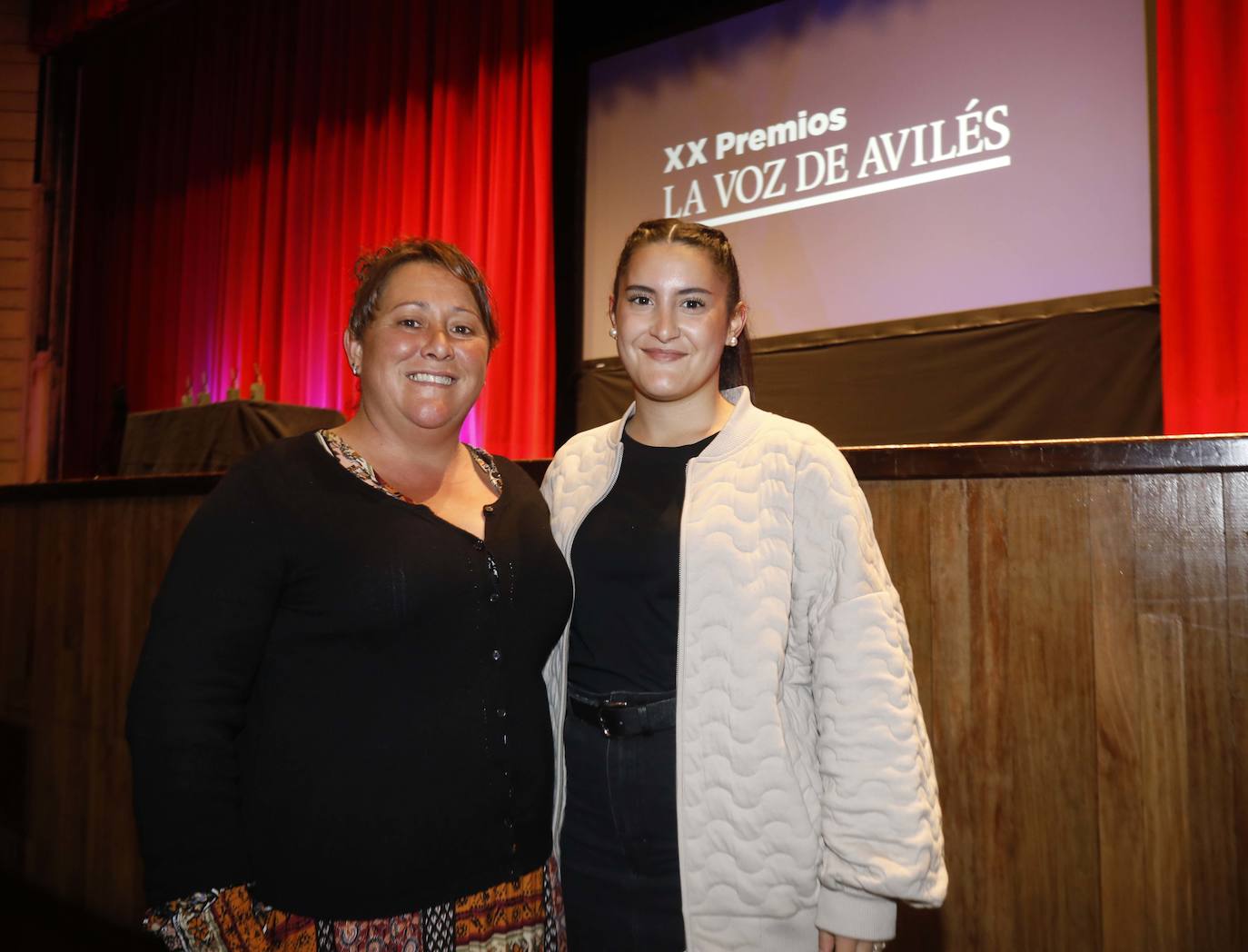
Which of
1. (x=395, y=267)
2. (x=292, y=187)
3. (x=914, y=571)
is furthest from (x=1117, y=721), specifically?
(x=292, y=187)

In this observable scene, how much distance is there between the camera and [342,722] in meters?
1.09

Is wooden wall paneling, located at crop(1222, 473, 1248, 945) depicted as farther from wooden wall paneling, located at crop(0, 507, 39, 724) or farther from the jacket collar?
wooden wall paneling, located at crop(0, 507, 39, 724)

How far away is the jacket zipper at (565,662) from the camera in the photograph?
128 cm

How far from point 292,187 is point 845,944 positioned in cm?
573

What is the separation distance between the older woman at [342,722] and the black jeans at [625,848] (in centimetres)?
5

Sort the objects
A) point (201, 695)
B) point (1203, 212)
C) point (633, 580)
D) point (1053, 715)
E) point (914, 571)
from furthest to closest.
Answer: point (1203, 212) → point (914, 571) → point (1053, 715) → point (633, 580) → point (201, 695)

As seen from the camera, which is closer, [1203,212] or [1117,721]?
[1117,721]

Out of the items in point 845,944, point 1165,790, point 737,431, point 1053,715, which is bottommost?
point 845,944

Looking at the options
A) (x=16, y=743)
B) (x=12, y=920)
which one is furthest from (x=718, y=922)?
(x=16, y=743)

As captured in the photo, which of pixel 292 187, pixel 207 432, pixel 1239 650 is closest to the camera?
pixel 1239 650

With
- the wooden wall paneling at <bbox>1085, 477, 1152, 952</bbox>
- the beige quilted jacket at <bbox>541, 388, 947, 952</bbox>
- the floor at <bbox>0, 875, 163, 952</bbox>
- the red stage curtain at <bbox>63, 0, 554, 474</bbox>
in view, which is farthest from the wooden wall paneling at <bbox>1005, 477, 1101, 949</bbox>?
the red stage curtain at <bbox>63, 0, 554, 474</bbox>

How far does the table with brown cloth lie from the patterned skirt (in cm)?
248

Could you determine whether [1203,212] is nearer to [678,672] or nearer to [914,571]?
[914,571]

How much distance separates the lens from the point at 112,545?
2.86 m
